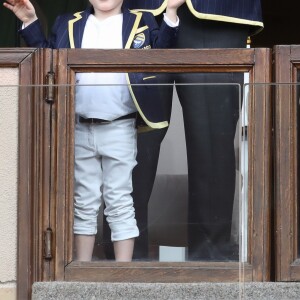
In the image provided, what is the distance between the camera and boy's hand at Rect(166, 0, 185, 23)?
18.3ft

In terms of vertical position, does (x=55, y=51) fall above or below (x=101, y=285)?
above

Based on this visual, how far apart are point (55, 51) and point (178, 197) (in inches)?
34.2

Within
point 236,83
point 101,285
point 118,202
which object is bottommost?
point 101,285

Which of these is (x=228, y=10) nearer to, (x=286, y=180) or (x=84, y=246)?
(x=286, y=180)

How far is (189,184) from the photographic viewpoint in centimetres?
546

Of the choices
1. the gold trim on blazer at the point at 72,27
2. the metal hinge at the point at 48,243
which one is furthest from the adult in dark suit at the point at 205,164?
the gold trim on blazer at the point at 72,27

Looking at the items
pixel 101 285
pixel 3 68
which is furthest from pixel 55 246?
pixel 3 68

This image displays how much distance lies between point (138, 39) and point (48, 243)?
40.7 inches

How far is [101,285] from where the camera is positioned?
5.40m

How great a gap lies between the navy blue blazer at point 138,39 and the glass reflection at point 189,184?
0.05m

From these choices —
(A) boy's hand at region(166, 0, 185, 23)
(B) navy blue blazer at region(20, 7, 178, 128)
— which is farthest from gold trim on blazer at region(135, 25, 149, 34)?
(A) boy's hand at region(166, 0, 185, 23)

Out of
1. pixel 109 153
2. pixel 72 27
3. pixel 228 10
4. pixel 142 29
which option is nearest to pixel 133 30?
pixel 142 29

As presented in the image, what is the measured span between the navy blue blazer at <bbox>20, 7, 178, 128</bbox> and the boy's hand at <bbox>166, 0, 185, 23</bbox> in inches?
1.8

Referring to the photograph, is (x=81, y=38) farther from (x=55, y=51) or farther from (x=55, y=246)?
(x=55, y=246)
